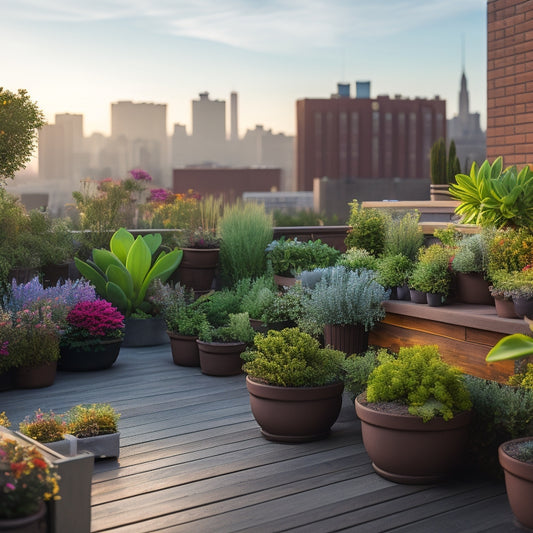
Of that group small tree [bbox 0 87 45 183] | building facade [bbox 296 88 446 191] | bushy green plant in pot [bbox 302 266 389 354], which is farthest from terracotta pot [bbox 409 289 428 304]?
building facade [bbox 296 88 446 191]

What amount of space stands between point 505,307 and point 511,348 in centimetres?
148

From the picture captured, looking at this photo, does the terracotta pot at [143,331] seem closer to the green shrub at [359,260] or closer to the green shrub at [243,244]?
the green shrub at [243,244]

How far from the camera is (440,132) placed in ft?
156

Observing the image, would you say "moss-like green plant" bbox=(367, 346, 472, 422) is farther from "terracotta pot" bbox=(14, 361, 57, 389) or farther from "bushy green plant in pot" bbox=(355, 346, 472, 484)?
"terracotta pot" bbox=(14, 361, 57, 389)

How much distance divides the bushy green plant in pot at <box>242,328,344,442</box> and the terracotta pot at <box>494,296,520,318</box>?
0.98 m

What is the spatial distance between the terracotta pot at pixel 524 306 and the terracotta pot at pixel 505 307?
3.0 inches

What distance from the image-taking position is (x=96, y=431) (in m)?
4.32

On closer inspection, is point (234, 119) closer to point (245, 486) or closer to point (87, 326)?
point (87, 326)

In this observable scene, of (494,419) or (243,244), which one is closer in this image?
(494,419)

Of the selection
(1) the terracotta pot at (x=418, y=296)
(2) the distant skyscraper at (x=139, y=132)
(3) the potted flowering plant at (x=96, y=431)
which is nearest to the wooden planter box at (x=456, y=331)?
(1) the terracotta pot at (x=418, y=296)

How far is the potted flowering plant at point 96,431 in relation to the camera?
4250mm

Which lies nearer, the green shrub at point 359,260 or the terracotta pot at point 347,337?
the terracotta pot at point 347,337

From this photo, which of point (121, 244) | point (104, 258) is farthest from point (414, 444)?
point (121, 244)

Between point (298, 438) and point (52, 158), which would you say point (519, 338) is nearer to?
point (298, 438)
